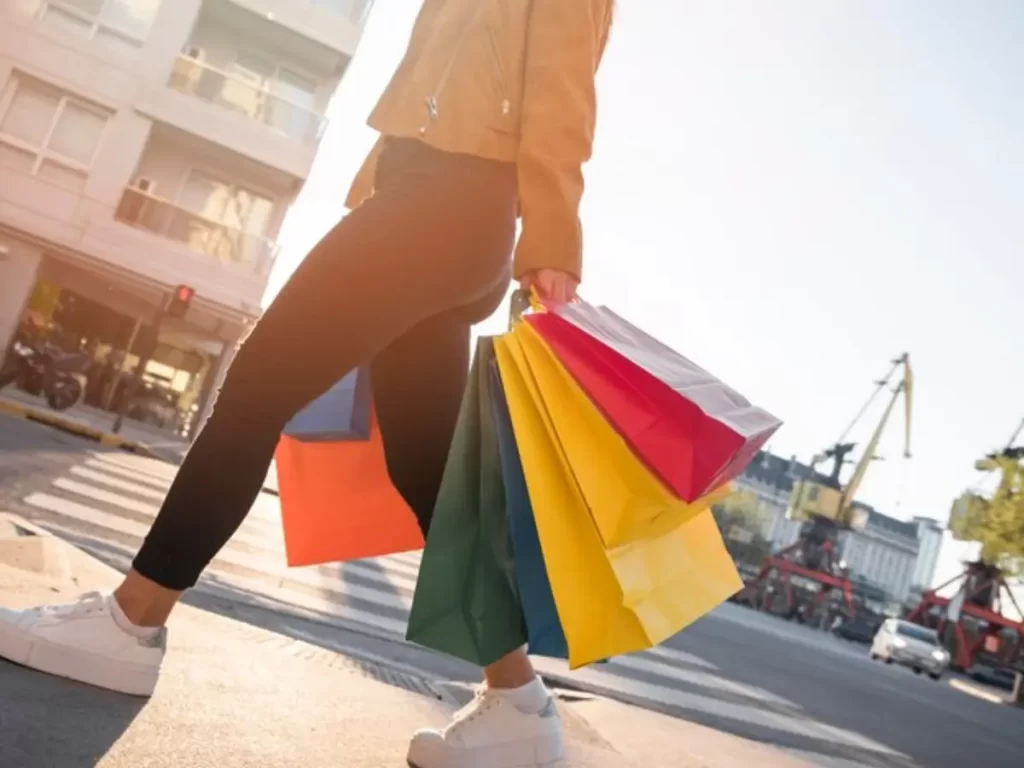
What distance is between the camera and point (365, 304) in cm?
159

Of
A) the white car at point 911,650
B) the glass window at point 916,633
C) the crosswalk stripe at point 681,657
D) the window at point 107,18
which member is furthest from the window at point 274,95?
the glass window at point 916,633

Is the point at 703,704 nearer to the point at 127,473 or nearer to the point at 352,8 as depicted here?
the point at 127,473

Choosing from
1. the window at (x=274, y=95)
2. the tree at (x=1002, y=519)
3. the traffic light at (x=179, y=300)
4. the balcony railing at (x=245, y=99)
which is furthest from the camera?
the tree at (x=1002, y=519)

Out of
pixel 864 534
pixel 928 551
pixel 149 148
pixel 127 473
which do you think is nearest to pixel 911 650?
pixel 127 473

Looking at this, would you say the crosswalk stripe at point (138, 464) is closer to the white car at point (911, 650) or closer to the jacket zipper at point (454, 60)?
the jacket zipper at point (454, 60)

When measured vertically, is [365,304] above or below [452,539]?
above

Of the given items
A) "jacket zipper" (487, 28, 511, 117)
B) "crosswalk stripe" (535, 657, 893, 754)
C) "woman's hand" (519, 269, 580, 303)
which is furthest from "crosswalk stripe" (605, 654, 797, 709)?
"jacket zipper" (487, 28, 511, 117)

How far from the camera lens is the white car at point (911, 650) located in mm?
21500

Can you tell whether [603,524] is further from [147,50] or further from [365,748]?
[147,50]

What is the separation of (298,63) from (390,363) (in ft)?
58.5

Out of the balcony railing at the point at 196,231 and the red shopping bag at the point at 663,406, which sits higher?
the balcony railing at the point at 196,231

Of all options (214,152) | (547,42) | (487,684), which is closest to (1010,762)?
(487,684)

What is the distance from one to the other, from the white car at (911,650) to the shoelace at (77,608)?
2354cm

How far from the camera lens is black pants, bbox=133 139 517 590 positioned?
1534 mm
